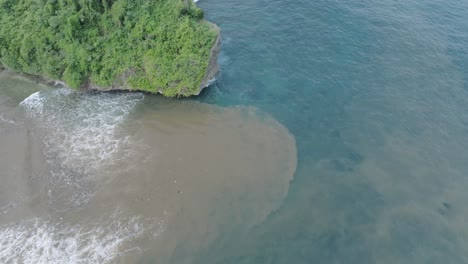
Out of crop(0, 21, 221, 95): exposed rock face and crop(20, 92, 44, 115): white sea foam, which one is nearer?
crop(20, 92, 44, 115): white sea foam

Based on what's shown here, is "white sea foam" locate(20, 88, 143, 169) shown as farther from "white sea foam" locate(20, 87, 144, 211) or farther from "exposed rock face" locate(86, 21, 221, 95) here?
"exposed rock face" locate(86, 21, 221, 95)

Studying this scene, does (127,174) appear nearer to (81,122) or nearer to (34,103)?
(81,122)

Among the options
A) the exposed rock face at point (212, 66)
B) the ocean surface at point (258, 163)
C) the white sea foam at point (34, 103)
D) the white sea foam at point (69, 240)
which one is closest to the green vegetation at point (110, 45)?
the exposed rock face at point (212, 66)

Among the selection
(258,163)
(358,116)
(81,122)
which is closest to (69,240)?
(81,122)

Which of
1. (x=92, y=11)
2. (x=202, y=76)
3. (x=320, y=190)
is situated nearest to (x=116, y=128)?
(x=202, y=76)

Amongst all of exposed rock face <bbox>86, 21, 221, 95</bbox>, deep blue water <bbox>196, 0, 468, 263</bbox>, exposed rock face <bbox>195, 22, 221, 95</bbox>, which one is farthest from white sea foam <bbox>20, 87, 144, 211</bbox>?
deep blue water <bbox>196, 0, 468, 263</bbox>

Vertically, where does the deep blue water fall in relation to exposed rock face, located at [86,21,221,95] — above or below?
below

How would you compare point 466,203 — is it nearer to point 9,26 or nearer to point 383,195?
point 383,195
